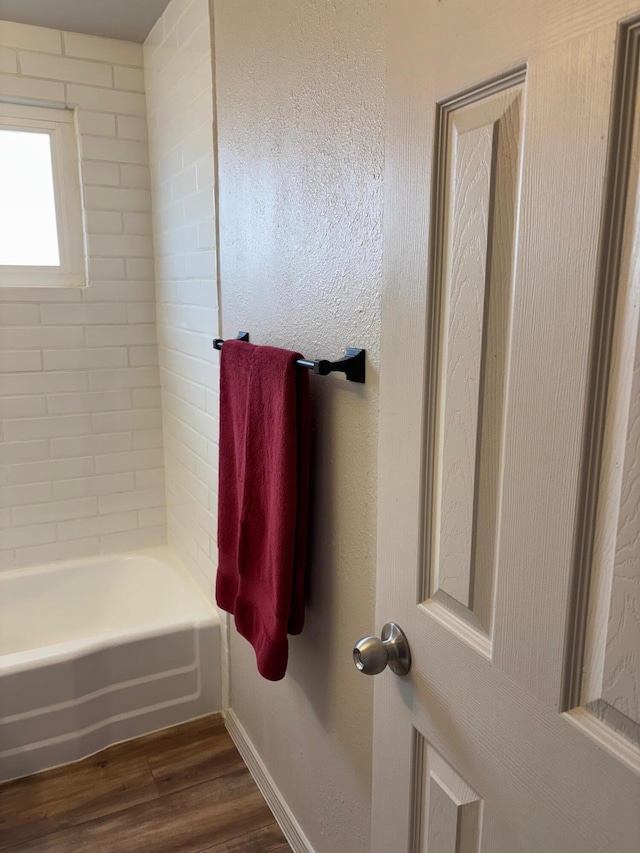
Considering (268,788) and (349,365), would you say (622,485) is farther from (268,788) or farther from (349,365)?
(268,788)

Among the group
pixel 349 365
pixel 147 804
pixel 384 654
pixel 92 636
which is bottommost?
pixel 147 804

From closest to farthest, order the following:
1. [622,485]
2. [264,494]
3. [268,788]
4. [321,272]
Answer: [622,485] < [321,272] < [264,494] < [268,788]

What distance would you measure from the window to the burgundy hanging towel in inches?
49.2

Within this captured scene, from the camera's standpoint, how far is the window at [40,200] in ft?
7.55

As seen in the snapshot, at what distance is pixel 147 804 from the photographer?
1.82 metres

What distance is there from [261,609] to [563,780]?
37.1 inches

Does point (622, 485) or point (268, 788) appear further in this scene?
point (268, 788)

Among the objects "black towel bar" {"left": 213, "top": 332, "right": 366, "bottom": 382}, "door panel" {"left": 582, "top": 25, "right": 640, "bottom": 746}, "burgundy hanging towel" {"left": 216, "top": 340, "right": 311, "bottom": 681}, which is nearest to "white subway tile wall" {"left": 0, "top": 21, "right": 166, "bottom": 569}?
"burgundy hanging towel" {"left": 216, "top": 340, "right": 311, "bottom": 681}

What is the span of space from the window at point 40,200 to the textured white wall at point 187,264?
31cm

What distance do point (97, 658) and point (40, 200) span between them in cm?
167

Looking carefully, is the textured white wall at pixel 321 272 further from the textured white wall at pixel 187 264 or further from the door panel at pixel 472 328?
the door panel at pixel 472 328

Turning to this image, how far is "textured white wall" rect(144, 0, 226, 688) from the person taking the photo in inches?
72.4

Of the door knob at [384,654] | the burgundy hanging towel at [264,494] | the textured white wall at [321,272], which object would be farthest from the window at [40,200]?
the door knob at [384,654]

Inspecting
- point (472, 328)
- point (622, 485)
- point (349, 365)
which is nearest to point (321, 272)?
point (349, 365)
